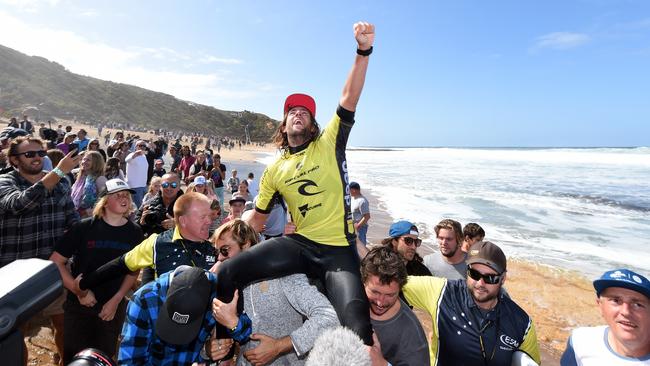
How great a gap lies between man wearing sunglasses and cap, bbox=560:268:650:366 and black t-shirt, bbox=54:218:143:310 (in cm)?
394

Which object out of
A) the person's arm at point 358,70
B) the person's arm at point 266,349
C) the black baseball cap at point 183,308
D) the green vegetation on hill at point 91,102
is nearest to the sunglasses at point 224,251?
the person's arm at point 266,349

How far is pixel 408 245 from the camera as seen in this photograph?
4.55m

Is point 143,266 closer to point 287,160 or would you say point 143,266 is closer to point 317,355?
point 287,160

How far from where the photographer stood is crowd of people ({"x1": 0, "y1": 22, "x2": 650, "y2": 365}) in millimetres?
2275

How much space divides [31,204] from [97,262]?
2.69 feet

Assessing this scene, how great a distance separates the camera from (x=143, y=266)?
3232 millimetres

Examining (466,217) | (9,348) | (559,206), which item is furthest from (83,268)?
(559,206)

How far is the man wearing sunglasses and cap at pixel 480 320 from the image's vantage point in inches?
109

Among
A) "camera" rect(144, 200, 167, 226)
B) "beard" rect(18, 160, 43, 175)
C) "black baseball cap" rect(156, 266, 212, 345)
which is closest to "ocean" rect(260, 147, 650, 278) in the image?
"camera" rect(144, 200, 167, 226)

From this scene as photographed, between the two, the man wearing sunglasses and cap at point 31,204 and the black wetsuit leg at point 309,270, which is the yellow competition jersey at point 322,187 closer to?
the black wetsuit leg at point 309,270

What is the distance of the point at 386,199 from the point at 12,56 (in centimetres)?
10470

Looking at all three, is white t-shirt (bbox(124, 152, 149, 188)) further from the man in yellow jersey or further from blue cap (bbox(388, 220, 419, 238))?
the man in yellow jersey

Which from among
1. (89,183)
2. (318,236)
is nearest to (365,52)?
(318,236)

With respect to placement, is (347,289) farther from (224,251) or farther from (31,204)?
(31,204)
